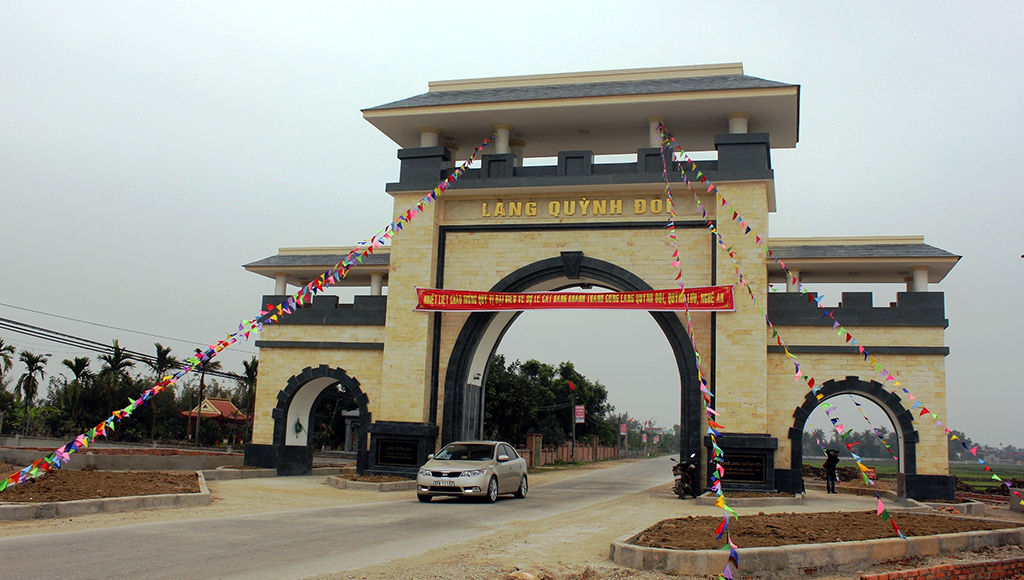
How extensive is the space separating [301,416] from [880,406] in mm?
13569

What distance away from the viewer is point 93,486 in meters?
11.0

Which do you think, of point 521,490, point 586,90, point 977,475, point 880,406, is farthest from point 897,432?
point 977,475

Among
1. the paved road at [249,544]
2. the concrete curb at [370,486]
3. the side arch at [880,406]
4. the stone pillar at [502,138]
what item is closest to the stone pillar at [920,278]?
the side arch at [880,406]

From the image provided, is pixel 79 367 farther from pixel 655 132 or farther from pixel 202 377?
pixel 655 132

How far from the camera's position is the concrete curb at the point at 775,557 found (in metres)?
6.62

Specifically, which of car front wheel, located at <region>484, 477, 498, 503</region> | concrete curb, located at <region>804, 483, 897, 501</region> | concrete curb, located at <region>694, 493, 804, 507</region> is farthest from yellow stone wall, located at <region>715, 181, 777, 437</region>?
car front wheel, located at <region>484, 477, 498, 503</region>

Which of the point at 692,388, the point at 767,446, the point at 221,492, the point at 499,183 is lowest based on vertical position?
the point at 221,492

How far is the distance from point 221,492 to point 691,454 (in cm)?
910

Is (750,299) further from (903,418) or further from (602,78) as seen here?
(602,78)

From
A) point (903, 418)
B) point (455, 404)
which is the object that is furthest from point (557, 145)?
point (903, 418)

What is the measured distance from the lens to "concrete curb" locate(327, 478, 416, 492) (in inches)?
614

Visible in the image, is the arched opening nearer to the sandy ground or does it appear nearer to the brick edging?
the sandy ground

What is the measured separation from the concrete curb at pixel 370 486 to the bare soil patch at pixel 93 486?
314cm

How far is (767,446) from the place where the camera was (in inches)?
611
